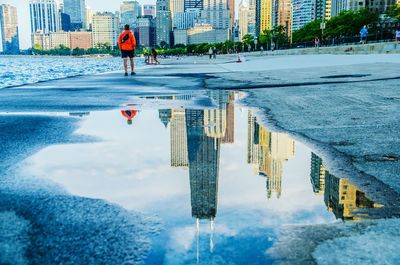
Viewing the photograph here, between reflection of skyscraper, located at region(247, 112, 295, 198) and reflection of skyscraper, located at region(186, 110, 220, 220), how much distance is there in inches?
12.6

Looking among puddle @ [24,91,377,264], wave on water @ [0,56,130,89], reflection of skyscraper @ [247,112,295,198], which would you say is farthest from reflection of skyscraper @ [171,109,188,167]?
wave on water @ [0,56,130,89]

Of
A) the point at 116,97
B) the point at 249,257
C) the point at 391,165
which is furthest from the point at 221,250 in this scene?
the point at 116,97

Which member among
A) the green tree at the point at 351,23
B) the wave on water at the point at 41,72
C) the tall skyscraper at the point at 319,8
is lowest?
the wave on water at the point at 41,72

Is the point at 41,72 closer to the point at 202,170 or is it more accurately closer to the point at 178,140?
the point at 178,140

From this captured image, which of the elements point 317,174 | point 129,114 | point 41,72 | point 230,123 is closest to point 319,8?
point 41,72

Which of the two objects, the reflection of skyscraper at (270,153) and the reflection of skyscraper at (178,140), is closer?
the reflection of skyscraper at (270,153)

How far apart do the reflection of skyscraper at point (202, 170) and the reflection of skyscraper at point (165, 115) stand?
18.4 inches

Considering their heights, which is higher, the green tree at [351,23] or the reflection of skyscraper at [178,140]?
the green tree at [351,23]

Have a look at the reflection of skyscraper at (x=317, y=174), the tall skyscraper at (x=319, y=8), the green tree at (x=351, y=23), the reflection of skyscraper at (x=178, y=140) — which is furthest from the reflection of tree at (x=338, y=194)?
the tall skyscraper at (x=319, y=8)

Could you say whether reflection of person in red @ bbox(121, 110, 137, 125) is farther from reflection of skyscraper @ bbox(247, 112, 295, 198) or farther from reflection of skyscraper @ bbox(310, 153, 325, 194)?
reflection of skyscraper @ bbox(310, 153, 325, 194)

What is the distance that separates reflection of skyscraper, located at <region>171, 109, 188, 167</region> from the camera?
3.55 m

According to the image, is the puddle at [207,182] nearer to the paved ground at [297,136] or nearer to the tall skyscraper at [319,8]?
the paved ground at [297,136]

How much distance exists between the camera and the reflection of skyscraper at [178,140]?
355 centimetres

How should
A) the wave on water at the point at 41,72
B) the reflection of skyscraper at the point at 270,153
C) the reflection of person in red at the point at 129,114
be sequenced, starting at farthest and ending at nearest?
→ the wave on water at the point at 41,72 → the reflection of person in red at the point at 129,114 → the reflection of skyscraper at the point at 270,153
